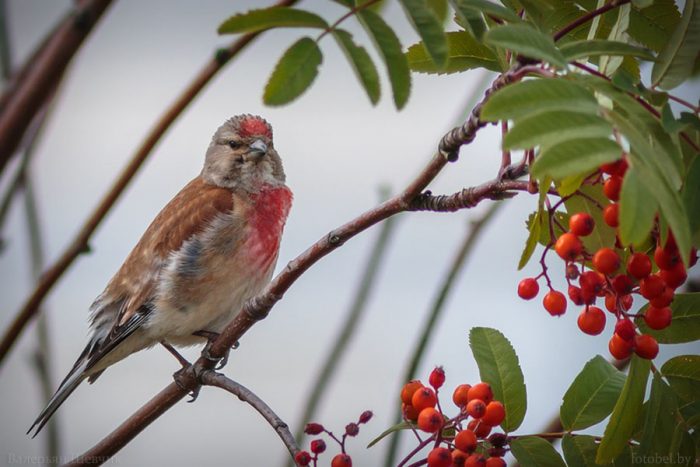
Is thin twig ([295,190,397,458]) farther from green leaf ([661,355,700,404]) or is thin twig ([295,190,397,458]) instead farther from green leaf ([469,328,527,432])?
green leaf ([661,355,700,404])

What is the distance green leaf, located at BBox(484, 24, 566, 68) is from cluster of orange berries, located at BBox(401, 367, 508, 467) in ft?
2.19

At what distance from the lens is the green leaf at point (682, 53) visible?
1533mm

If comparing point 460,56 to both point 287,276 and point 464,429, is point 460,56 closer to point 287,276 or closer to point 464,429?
point 287,276

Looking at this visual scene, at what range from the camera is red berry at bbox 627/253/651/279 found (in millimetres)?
1521

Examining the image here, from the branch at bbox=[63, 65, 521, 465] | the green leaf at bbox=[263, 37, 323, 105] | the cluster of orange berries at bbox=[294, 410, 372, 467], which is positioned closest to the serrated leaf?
the branch at bbox=[63, 65, 521, 465]

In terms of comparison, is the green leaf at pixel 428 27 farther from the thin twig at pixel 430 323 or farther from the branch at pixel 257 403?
the thin twig at pixel 430 323

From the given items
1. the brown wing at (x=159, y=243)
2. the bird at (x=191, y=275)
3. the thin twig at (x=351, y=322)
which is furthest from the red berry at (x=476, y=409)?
the brown wing at (x=159, y=243)

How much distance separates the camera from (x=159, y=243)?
12.1 ft

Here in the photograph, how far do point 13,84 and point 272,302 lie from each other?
777 mm

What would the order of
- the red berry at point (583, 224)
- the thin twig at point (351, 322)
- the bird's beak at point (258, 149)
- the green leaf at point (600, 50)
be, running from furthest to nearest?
the bird's beak at point (258, 149), the thin twig at point (351, 322), the red berry at point (583, 224), the green leaf at point (600, 50)

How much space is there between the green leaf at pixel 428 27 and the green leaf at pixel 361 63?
0.15 metres

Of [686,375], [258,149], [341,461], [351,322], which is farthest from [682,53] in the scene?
[258,149]

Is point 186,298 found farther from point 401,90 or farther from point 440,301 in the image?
point 401,90

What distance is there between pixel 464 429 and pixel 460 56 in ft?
2.40
